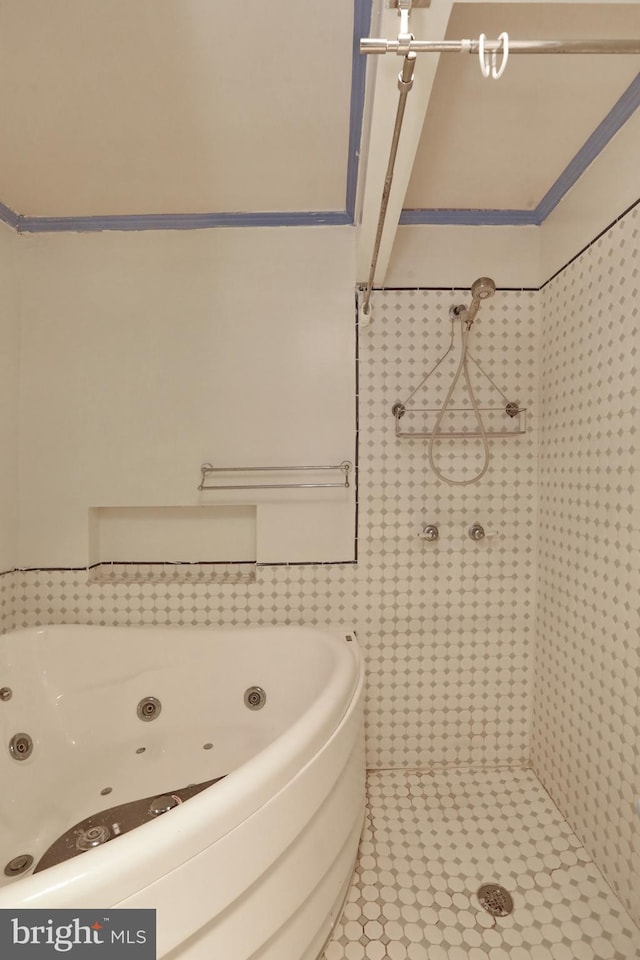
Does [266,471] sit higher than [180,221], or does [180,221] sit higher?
[180,221]

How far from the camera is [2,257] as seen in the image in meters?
1.84

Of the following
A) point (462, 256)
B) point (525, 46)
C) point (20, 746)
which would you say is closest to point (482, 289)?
point (462, 256)

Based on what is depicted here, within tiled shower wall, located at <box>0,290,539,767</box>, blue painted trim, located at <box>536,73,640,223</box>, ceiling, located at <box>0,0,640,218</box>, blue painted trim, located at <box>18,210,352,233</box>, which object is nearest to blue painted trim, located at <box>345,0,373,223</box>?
ceiling, located at <box>0,0,640,218</box>

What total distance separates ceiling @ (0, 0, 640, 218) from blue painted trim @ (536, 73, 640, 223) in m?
0.02

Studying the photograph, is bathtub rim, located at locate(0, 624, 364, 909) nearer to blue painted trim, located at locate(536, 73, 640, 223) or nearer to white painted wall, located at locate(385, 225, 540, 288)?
white painted wall, located at locate(385, 225, 540, 288)

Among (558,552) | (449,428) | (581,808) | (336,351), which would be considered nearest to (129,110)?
(336,351)

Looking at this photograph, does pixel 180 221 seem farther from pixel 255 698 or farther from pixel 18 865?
pixel 18 865

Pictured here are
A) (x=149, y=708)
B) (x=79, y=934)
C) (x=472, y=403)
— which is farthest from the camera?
A: (x=472, y=403)

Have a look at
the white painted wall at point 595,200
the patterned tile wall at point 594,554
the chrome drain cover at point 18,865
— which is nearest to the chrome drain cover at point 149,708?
the chrome drain cover at point 18,865

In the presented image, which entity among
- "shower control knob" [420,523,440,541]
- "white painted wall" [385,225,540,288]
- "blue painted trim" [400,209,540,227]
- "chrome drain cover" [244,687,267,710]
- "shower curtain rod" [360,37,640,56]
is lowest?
"chrome drain cover" [244,687,267,710]

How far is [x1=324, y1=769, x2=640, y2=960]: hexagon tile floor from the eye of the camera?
1223mm

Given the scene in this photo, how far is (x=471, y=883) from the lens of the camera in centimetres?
140

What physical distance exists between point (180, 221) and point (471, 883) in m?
2.66

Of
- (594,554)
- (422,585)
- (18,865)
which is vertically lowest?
(18,865)
